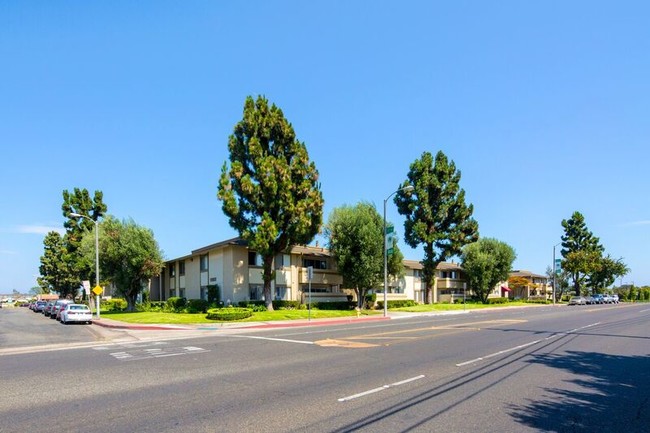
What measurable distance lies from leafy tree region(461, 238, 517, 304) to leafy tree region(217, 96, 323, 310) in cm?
3269

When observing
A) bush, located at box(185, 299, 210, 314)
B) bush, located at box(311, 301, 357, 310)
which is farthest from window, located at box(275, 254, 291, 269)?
bush, located at box(185, 299, 210, 314)

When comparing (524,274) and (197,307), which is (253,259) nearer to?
(197,307)

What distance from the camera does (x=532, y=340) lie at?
1794 centimetres

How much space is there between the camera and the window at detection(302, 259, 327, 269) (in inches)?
1842

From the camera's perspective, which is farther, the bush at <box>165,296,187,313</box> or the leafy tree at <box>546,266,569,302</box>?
the leafy tree at <box>546,266,569,302</box>

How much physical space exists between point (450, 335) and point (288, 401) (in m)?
13.0

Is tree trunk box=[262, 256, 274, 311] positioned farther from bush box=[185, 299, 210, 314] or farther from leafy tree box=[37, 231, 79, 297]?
leafy tree box=[37, 231, 79, 297]

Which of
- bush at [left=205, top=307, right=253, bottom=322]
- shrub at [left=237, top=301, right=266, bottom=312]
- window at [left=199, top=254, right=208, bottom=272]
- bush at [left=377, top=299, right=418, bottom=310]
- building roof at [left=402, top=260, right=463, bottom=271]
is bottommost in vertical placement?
bush at [left=377, top=299, right=418, bottom=310]

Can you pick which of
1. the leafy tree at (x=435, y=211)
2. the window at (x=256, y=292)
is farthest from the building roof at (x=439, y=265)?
the window at (x=256, y=292)

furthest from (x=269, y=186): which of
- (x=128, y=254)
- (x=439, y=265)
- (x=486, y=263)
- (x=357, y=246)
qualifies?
(x=439, y=265)

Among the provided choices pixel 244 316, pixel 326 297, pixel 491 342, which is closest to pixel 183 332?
pixel 244 316

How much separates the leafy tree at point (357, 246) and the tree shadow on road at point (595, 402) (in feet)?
94.2

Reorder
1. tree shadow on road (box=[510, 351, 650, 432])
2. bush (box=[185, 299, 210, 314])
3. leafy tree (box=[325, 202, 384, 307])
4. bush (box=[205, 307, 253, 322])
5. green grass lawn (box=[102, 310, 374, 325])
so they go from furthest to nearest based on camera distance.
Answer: leafy tree (box=[325, 202, 384, 307]) → bush (box=[185, 299, 210, 314]) → bush (box=[205, 307, 253, 322]) → green grass lawn (box=[102, 310, 374, 325]) → tree shadow on road (box=[510, 351, 650, 432])

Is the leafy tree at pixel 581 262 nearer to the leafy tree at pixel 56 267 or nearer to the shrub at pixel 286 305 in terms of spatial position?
the shrub at pixel 286 305
